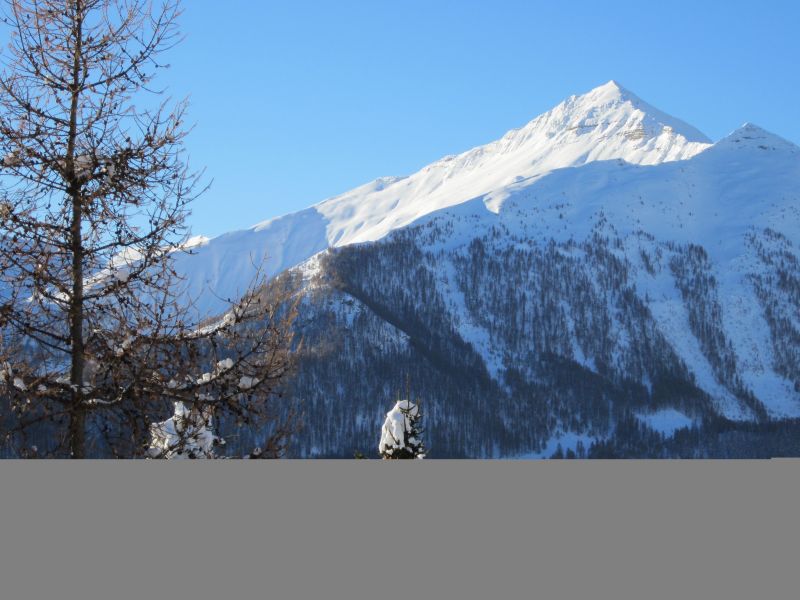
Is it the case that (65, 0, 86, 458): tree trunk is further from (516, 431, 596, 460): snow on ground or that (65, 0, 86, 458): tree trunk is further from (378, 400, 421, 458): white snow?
(516, 431, 596, 460): snow on ground

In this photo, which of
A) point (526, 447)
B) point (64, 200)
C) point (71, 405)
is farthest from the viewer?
point (526, 447)

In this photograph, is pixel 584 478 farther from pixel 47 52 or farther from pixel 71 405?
pixel 47 52

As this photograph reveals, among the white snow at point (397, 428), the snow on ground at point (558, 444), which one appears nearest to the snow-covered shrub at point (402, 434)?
the white snow at point (397, 428)

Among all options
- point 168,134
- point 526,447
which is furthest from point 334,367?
point 168,134

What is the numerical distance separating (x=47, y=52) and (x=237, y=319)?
3535 millimetres

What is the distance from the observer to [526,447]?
192m

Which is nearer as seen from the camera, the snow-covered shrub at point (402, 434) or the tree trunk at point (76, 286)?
the tree trunk at point (76, 286)

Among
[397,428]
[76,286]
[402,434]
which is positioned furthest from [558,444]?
[76,286]

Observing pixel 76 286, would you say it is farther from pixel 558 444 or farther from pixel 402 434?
pixel 558 444

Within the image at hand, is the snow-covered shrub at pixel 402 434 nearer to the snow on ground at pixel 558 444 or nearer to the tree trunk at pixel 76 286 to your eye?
the tree trunk at pixel 76 286

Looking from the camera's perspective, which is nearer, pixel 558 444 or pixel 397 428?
pixel 397 428

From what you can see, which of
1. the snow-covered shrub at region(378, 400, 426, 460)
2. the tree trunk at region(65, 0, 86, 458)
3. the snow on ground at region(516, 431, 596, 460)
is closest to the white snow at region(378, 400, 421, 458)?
the snow-covered shrub at region(378, 400, 426, 460)

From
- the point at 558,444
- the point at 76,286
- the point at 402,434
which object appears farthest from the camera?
the point at 558,444

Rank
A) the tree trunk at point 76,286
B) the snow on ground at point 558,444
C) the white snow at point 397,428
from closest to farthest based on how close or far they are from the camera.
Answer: the tree trunk at point 76,286, the white snow at point 397,428, the snow on ground at point 558,444
